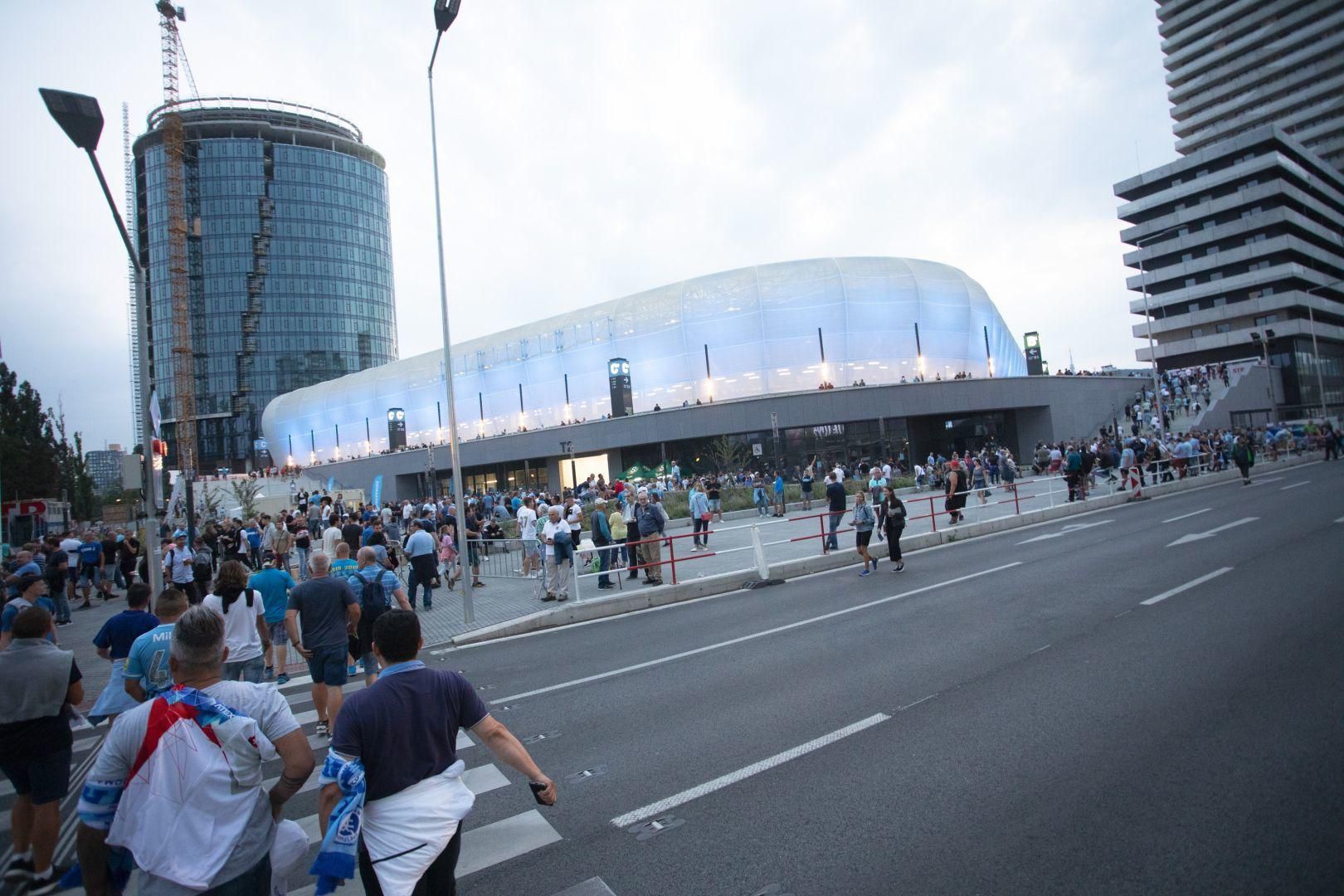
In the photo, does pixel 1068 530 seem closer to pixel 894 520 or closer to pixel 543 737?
pixel 894 520

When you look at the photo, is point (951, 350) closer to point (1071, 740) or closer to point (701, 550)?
point (701, 550)

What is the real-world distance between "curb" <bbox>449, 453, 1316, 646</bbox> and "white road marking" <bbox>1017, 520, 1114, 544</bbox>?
1617 mm

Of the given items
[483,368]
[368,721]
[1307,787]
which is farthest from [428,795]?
[483,368]

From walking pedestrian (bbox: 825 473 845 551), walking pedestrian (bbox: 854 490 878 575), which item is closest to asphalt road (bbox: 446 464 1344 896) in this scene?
walking pedestrian (bbox: 854 490 878 575)

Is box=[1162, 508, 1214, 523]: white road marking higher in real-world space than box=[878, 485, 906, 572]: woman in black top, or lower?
lower

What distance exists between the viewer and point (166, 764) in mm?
2398

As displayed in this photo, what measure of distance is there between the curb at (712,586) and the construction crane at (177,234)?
367 ft

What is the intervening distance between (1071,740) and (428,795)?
4.53 meters

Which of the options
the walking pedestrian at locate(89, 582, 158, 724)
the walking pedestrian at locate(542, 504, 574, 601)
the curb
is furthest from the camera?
the walking pedestrian at locate(542, 504, 574, 601)

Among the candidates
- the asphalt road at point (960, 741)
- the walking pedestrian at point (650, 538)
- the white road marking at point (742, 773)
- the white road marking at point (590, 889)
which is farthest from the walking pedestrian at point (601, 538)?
the white road marking at point (590, 889)

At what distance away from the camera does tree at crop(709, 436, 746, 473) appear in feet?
141

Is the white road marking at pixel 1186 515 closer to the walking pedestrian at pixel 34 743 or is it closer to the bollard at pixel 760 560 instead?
the bollard at pixel 760 560

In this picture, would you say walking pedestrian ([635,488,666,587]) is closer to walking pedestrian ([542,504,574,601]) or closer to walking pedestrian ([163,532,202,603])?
walking pedestrian ([542,504,574,601])

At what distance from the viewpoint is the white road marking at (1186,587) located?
8695 millimetres
